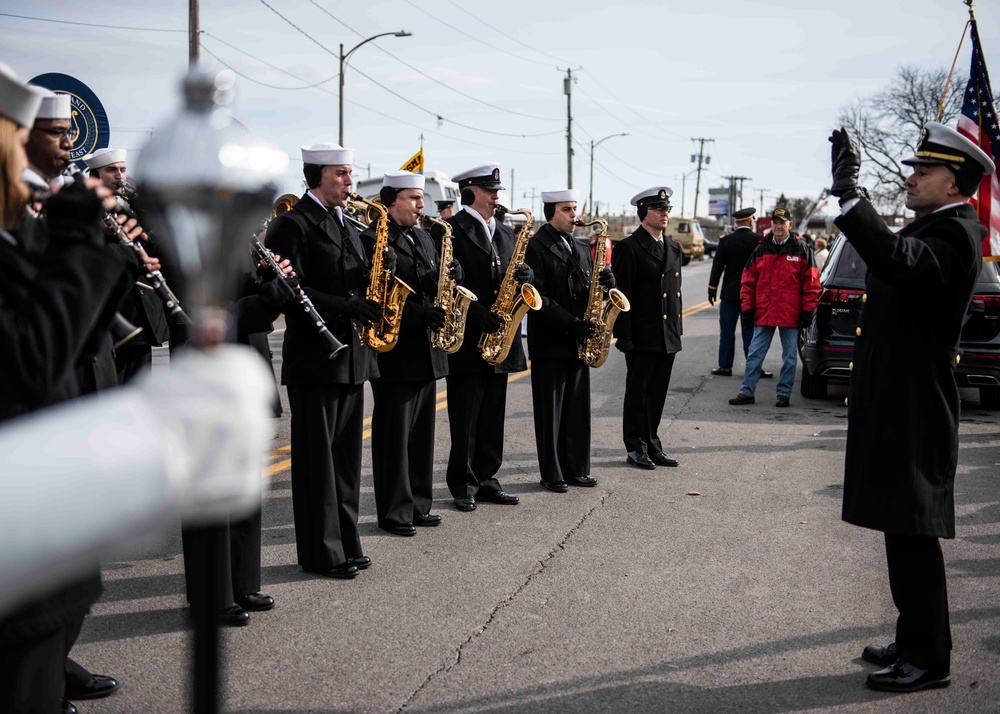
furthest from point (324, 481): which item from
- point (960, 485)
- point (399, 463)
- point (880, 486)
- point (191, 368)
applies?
point (960, 485)

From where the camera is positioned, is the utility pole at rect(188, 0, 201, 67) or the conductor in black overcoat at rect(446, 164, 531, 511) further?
the utility pole at rect(188, 0, 201, 67)

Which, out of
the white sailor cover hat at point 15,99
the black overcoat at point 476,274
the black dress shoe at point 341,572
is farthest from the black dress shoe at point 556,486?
the white sailor cover hat at point 15,99

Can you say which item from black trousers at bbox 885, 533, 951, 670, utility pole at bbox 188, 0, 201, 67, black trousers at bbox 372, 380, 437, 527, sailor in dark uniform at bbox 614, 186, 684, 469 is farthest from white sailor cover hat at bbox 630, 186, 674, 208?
utility pole at bbox 188, 0, 201, 67

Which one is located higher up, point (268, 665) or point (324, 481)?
point (324, 481)

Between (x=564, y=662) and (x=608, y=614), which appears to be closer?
(x=564, y=662)

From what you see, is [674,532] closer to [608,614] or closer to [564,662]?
[608,614]

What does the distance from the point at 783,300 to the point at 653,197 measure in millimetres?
3586

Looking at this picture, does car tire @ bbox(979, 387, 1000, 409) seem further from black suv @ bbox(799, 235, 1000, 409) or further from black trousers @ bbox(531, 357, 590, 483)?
black trousers @ bbox(531, 357, 590, 483)

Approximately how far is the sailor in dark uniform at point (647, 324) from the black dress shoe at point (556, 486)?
104 cm

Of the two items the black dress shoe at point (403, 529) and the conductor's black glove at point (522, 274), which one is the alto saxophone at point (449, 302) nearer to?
the conductor's black glove at point (522, 274)

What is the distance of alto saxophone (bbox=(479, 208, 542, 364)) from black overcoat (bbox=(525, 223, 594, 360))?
16 cm

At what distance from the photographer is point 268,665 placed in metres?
4.01

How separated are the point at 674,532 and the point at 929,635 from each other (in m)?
2.31

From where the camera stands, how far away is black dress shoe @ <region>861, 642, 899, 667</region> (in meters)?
4.06
